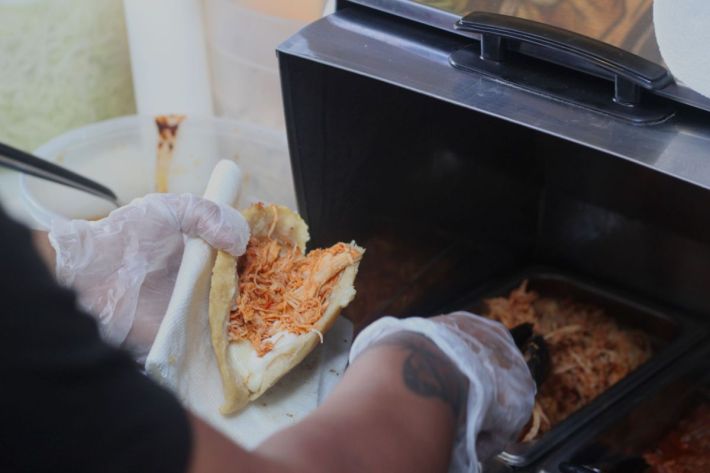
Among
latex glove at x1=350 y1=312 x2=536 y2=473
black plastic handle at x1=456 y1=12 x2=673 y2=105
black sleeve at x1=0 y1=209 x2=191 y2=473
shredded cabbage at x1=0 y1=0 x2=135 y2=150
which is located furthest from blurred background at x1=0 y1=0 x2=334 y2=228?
black sleeve at x1=0 y1=209 x2=191 y2=473

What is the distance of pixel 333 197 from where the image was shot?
1.29 metres

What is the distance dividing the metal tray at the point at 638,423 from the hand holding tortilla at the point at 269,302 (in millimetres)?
342

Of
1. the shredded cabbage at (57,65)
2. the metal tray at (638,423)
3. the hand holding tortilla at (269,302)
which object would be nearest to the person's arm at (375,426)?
the hand holding tortilla at (269,302)

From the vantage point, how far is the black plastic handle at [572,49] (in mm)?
888

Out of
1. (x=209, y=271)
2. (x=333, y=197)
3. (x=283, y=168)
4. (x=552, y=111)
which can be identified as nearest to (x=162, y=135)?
(x=283, y=168)

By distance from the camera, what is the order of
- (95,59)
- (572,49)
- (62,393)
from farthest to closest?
1. (95,59)
2. (572,49)
3. (62,393)

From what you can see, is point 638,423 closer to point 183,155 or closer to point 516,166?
point 516,166

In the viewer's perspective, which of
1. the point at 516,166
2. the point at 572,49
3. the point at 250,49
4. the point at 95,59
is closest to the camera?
the point at 572,49

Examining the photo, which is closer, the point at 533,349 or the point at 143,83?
the point at 533,349

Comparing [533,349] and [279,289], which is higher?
[279,289]

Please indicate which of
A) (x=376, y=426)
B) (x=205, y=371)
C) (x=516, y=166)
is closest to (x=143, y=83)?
(x=516, y=166)

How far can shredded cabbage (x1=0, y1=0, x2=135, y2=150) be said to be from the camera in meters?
1.78

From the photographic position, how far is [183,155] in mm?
1829

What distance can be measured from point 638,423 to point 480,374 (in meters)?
0.44
